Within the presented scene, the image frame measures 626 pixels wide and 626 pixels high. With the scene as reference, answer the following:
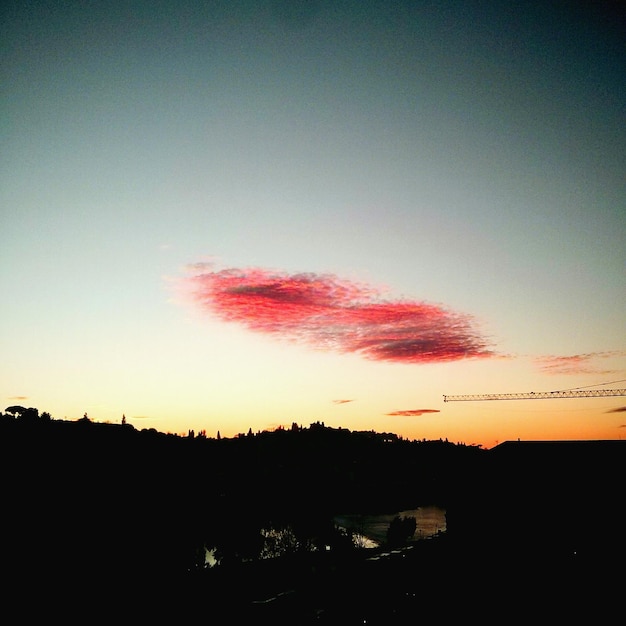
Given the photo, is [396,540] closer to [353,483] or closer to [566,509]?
[566,509]

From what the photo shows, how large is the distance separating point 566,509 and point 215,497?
68073 mm

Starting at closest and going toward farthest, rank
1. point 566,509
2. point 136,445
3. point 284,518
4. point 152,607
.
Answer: point 152,607
point 566,509
point 136,445
point 284,518

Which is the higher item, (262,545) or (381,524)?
(262,545)

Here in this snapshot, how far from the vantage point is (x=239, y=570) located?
38.5m

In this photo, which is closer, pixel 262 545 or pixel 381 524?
pixel 262 545

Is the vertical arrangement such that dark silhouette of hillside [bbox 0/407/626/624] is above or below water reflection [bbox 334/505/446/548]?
above

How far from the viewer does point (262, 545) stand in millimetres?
73062

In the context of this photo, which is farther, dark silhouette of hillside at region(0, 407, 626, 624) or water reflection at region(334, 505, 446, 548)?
water reflection at region(334, 505, 446, 548)

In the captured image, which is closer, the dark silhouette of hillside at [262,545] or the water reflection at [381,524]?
the dark silhouette of hillside at [262,545]

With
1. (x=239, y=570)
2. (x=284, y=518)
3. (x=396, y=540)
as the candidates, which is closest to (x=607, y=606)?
(x=239, y=570)

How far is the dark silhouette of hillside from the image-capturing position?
26.6 meters

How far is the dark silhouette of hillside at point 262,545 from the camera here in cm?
2664

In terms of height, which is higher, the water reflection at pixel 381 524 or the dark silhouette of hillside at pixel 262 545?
the dark silhouette of hillside at pixel 262 545

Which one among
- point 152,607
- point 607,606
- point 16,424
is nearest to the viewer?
point 607,606
